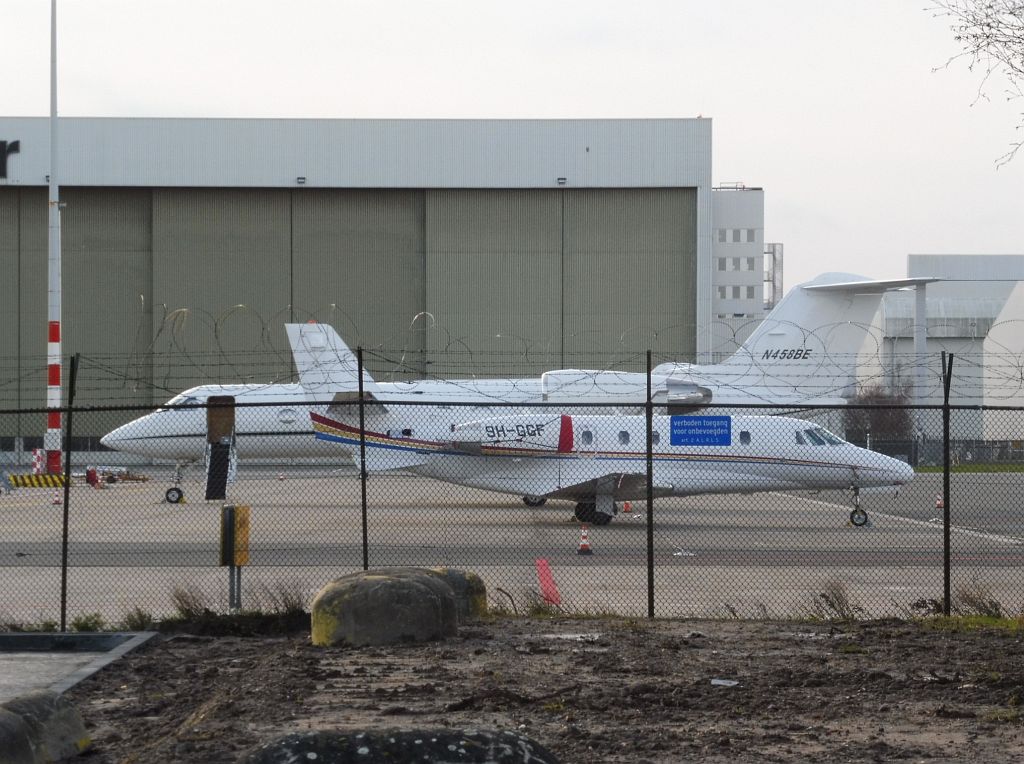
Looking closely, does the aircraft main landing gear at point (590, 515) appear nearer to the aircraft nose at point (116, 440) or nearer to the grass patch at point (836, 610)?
the grass patch at point (836, 610)

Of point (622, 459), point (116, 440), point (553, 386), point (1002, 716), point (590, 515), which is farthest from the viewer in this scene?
point (116, 440)

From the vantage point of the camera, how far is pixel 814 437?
27516mm

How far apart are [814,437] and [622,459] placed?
4212 millimetres

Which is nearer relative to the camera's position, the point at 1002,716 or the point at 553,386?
the point at 1002,716

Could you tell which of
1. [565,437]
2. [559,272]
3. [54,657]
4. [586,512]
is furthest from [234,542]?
[559,272]

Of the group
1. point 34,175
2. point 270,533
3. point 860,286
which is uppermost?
point 34,175

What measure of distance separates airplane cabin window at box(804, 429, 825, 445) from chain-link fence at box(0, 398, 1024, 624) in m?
0.13

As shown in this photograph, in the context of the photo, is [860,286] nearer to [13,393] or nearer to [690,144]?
[690,144]

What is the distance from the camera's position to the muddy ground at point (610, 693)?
25.9 feet

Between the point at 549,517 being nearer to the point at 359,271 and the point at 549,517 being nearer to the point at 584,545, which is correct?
the point at 584,545

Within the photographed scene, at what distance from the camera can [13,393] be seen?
184ft

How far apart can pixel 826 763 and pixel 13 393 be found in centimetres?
5394

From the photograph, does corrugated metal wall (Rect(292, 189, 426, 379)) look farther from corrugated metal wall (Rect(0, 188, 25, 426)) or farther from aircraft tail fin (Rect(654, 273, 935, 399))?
aircraft tail fin (Rect(654, 273, 935, 399))

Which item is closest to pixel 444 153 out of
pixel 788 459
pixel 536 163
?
pixel 536 163
